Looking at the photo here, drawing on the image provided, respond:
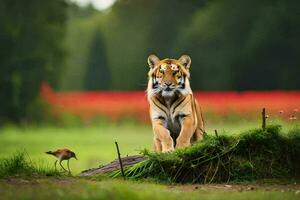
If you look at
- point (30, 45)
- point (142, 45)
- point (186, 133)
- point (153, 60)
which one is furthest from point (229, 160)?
point (30, 45)

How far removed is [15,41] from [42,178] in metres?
16.6

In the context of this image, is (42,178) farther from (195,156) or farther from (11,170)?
(195,156)

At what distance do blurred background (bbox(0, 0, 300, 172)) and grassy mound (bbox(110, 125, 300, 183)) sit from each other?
41.9ft

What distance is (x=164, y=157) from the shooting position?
10469 millimetres

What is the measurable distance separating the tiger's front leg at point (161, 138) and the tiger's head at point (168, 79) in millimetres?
380

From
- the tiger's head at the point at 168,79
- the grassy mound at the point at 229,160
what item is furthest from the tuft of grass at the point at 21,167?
the tiger's head at the point at 168,79

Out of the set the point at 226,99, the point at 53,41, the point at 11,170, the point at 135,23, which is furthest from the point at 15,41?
the point at 11,170

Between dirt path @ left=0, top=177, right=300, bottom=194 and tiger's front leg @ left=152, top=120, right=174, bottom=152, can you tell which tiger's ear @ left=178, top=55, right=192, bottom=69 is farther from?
dirt path @ left=0, top=177, right=300, bottom=194

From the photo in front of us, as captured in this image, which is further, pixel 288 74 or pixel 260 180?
pixel 288 74

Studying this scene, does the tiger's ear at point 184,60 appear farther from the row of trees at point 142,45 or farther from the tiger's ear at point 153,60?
the row of trees at point 142,45

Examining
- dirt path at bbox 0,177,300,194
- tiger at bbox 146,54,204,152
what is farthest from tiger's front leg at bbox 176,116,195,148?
dirt path at bbox 0,177,300,194

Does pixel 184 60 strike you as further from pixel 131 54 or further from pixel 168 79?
pixel 131 54

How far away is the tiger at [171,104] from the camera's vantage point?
11211 millimetres

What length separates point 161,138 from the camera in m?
11.1
